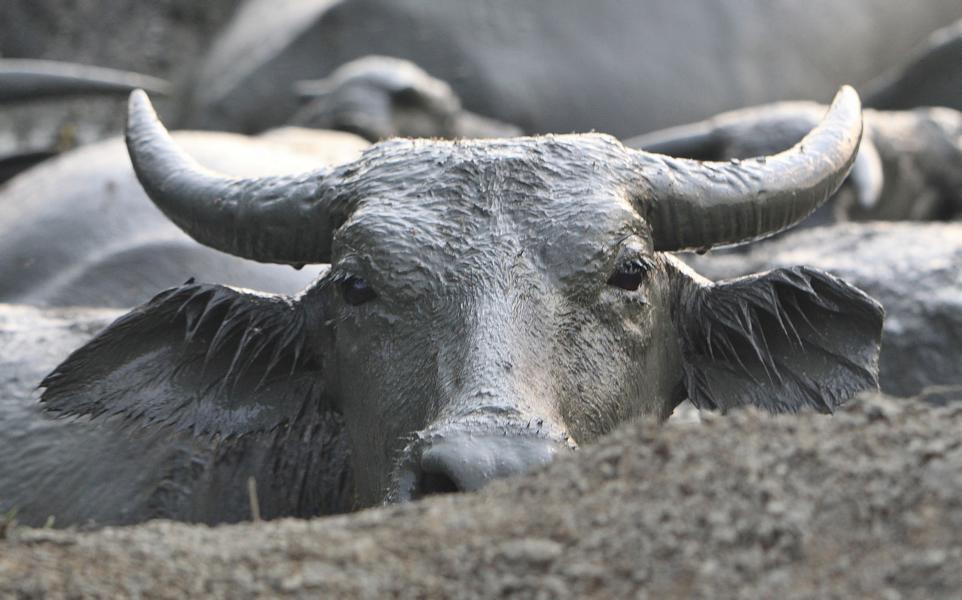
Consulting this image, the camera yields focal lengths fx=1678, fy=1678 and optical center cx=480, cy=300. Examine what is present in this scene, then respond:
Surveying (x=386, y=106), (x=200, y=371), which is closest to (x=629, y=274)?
(x=200, y=371)

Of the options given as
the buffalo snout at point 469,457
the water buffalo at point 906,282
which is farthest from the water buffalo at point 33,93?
the buffalo snout at point 469,457

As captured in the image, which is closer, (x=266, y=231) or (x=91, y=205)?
(x=266, y=231)

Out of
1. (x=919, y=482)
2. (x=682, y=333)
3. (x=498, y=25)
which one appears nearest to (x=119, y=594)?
(x=919, y=482)

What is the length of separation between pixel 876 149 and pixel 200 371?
20.5ft

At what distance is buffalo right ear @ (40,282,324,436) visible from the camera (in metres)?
4.66

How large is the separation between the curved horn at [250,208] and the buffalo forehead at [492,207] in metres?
0.18

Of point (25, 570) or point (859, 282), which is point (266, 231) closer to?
point (25, 570)

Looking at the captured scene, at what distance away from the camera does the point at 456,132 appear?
10578 millimetres

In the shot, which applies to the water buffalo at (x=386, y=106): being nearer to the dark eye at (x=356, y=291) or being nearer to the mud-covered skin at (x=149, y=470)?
the mud-covered skin at (x=149, y=470)

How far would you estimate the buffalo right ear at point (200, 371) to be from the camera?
15.3ft

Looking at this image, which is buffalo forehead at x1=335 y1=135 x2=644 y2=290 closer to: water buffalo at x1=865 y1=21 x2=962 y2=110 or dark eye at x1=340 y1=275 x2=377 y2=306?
dark eye at x1=340 y1=275 x2=377 y2=306

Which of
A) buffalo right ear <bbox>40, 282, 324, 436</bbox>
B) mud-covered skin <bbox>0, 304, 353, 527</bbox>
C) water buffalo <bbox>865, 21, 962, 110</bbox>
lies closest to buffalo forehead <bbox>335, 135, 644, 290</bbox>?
buffalo right ear <bbox>40, 282, 324, 436</bbox>

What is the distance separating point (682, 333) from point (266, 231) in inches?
A: 46.6

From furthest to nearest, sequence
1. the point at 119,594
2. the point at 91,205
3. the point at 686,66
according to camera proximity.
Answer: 1. the point at 686,66
2. the point at 91,205
3. the point at 119,594
